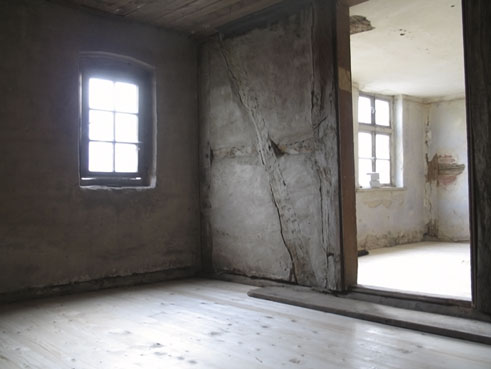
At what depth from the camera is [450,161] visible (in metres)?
7.98

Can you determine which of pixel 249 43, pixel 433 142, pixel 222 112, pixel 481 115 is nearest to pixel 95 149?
pixel 222 112

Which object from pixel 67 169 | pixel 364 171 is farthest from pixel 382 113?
pixel 67 169

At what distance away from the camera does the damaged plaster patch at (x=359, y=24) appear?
4.31 metres

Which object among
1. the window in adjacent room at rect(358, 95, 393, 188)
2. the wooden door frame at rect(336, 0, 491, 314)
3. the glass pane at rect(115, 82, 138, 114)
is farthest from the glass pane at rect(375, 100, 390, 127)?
the wooden door frame at rect(336, 0, 491, 314)

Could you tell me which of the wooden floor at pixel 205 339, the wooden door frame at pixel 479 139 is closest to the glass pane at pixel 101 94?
the wooden floor at pixel 205 339

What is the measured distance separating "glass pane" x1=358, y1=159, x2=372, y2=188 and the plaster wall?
0.68 ft

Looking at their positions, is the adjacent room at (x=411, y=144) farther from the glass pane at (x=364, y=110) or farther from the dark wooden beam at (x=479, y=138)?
the dark wooden beam at (x=479, y=138)

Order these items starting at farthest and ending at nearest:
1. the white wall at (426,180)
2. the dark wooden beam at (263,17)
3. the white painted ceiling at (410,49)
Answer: the white wall at (426,180), the white painted ceiling at (410,49), the dark wooden beam at (263,17)

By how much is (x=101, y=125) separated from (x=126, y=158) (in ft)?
1.31

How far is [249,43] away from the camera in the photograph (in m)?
4.25

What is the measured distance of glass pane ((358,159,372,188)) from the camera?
275 inches

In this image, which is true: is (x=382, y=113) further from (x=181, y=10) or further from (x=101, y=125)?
(x=101, y=125)

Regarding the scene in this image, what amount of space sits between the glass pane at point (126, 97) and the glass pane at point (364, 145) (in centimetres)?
386

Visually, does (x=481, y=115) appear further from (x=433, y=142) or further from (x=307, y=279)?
(x=433, y=142)
